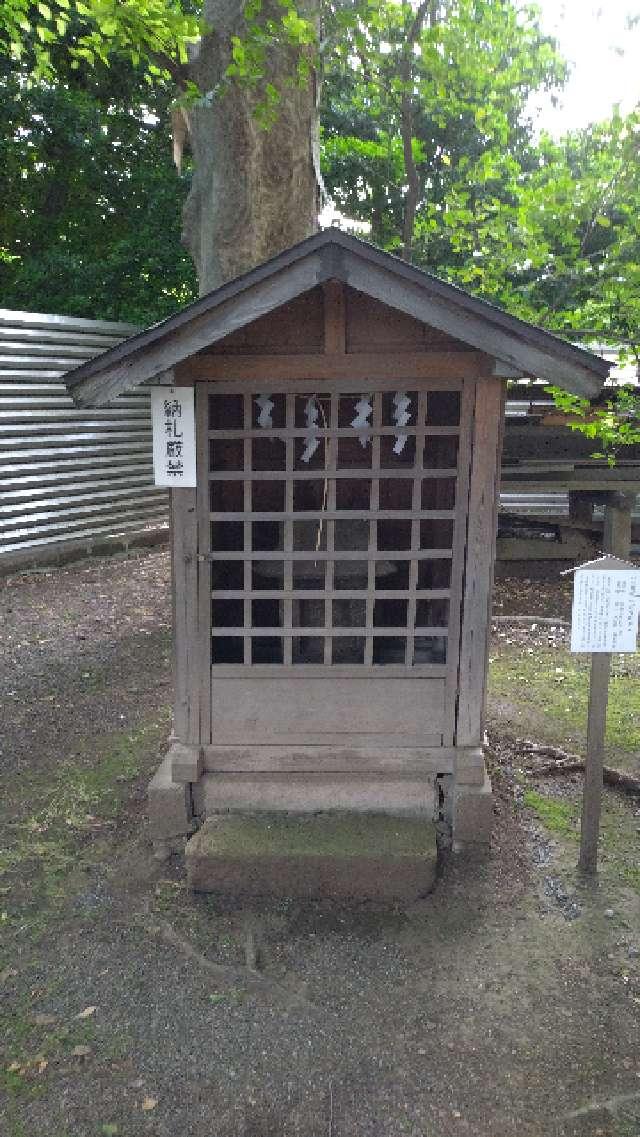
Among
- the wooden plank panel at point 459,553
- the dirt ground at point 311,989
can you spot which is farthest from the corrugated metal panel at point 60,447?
the wooden plank panel at point 459,553

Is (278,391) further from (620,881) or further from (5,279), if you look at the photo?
(5,279)

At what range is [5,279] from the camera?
13.8 meters

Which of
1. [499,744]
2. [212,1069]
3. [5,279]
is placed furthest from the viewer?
[5,279]

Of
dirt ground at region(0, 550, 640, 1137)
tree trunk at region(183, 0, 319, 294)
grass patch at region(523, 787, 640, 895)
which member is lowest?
dirt ground at region(0, 550, 640, 1137)

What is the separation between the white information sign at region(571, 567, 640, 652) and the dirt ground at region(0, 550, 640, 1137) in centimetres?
129

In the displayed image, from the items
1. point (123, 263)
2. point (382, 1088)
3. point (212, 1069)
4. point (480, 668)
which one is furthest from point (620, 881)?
point (123, 263)

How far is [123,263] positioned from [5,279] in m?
2.20

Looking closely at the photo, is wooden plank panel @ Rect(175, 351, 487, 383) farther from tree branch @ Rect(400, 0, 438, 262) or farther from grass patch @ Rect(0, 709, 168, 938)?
tree branch @ Rect(400, 0, 438, 262)

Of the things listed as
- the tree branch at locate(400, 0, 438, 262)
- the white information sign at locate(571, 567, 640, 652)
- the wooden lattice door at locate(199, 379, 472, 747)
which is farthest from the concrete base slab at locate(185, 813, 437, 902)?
the tree branch at locate(400, 0, 438, 262)

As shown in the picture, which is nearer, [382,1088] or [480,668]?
[382,1088]

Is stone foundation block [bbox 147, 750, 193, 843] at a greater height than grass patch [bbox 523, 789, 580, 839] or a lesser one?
greater

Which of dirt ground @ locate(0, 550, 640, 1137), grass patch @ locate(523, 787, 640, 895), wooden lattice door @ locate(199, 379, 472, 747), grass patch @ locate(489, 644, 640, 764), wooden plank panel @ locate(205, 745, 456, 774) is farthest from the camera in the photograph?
grass patch @ locate(489, 644, 640, 764)

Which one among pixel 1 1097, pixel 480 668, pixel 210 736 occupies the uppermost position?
pixel 480 668

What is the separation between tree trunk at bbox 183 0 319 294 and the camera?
20.2 feet
